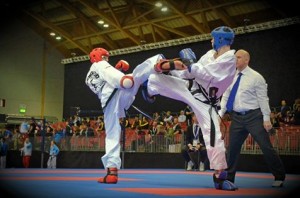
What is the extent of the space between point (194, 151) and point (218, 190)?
5715 mm

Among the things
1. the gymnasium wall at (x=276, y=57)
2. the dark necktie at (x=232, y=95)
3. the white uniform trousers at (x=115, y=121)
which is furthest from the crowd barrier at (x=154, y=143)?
the gymnasium wall at (x=276, y=57)

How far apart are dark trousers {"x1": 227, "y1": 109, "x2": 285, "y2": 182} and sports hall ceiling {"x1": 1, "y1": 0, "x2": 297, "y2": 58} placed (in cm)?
1049

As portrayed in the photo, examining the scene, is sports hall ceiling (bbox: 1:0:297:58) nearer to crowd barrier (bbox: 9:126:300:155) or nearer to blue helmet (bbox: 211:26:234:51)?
crowd barrier (bbox: 9:126:300:155)

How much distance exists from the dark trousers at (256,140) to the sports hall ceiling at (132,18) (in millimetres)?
10491

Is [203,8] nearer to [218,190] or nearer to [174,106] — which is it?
[174,106]

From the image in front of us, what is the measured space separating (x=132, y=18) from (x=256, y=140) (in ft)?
51.2

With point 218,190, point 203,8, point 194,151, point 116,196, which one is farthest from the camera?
point 203,8

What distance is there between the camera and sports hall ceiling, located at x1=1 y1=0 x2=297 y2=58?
16.9 metres

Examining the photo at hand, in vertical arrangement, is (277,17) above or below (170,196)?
above

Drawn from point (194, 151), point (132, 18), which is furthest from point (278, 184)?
point (132, 18)

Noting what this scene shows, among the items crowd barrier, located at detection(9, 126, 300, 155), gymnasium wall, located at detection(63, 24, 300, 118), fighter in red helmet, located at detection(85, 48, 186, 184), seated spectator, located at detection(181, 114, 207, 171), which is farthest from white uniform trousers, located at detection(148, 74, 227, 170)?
gymnasium wall, located at detection(63, 24, 300, 118)

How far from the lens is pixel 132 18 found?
20.0m

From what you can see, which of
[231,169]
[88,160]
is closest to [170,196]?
[231,169]

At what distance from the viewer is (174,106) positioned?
19344mm
